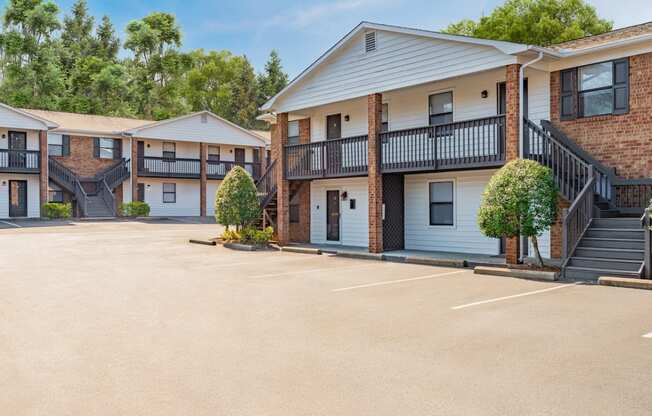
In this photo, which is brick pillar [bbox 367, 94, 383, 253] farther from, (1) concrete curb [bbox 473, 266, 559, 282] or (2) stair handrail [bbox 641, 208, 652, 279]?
(2) stair handrail [bbox 641, 208, 652, 279]

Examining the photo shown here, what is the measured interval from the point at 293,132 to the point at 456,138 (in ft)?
26.8

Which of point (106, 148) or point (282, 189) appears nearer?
point (282, 189)

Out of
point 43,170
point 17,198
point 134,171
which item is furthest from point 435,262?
point 17,198

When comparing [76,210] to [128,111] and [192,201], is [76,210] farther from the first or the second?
[128,111]

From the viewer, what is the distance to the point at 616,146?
13.4 m

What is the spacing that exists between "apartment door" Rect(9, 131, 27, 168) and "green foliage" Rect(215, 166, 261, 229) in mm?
18161

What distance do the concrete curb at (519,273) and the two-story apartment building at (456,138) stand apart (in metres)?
0.50

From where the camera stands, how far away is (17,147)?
33.0m

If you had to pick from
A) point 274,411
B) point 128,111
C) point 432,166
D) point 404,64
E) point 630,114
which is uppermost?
point 128,111

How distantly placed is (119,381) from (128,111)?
50.9 meters

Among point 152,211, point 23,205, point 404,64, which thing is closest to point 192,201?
point 152,211

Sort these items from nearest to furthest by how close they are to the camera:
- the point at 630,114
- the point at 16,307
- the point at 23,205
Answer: the point at 16,307
the point at 630,114
the point at 23,205

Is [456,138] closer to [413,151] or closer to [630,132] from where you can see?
[413,151]

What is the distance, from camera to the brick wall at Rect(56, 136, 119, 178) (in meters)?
35.1
